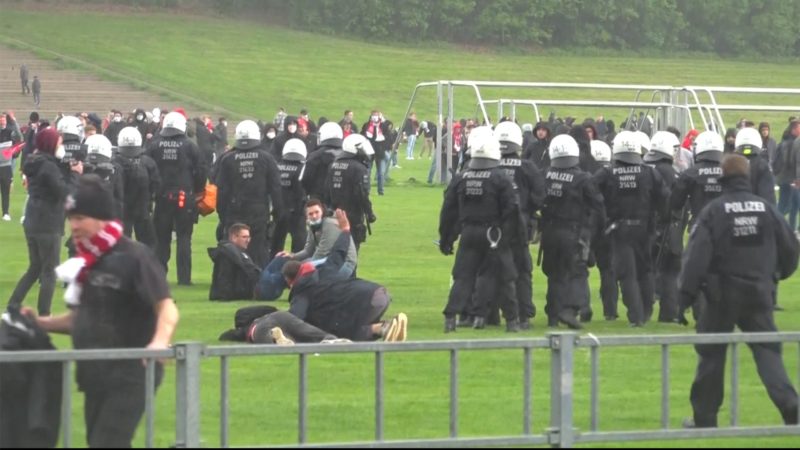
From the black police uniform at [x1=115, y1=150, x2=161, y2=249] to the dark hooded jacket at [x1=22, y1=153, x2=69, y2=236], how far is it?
306cm

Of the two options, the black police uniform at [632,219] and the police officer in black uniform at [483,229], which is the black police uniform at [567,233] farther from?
the police officer in black uniform at [483,229]

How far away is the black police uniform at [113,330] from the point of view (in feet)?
25.8

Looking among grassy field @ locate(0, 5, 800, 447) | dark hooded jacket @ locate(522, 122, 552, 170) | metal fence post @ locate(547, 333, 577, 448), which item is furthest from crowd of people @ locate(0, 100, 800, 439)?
dark hooded jacket @ locate(522, 122, 552, 170)

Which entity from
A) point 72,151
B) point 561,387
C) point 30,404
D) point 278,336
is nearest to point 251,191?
point 72,151

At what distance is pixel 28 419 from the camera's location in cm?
791

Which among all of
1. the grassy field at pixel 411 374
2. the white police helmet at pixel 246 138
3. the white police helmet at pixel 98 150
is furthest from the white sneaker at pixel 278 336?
the white police helmet at pixel 246 138

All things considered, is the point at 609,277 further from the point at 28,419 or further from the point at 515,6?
the point at 515,6

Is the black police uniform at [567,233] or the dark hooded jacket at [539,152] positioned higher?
the black police uniform at [567,233]

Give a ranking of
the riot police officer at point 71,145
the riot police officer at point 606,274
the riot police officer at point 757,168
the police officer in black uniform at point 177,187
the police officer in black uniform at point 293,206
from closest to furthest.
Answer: the riot police officer at point 606,274, the riot police officer at point 757,168, the riot police officer at point 71,145, the police officer in black uniform at point 177,187, the police officer in black uniform at point 293,206

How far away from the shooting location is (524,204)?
16.1m

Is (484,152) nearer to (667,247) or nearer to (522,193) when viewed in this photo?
(522,193)

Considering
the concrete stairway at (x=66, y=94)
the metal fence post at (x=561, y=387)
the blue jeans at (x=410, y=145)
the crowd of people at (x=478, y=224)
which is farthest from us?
the concrete stairway at (x=66, y=94)

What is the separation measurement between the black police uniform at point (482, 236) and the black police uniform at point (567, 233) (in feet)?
1.86

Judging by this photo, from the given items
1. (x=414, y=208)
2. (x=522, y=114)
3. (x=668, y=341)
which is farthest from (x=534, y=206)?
(x=522, y=114)
